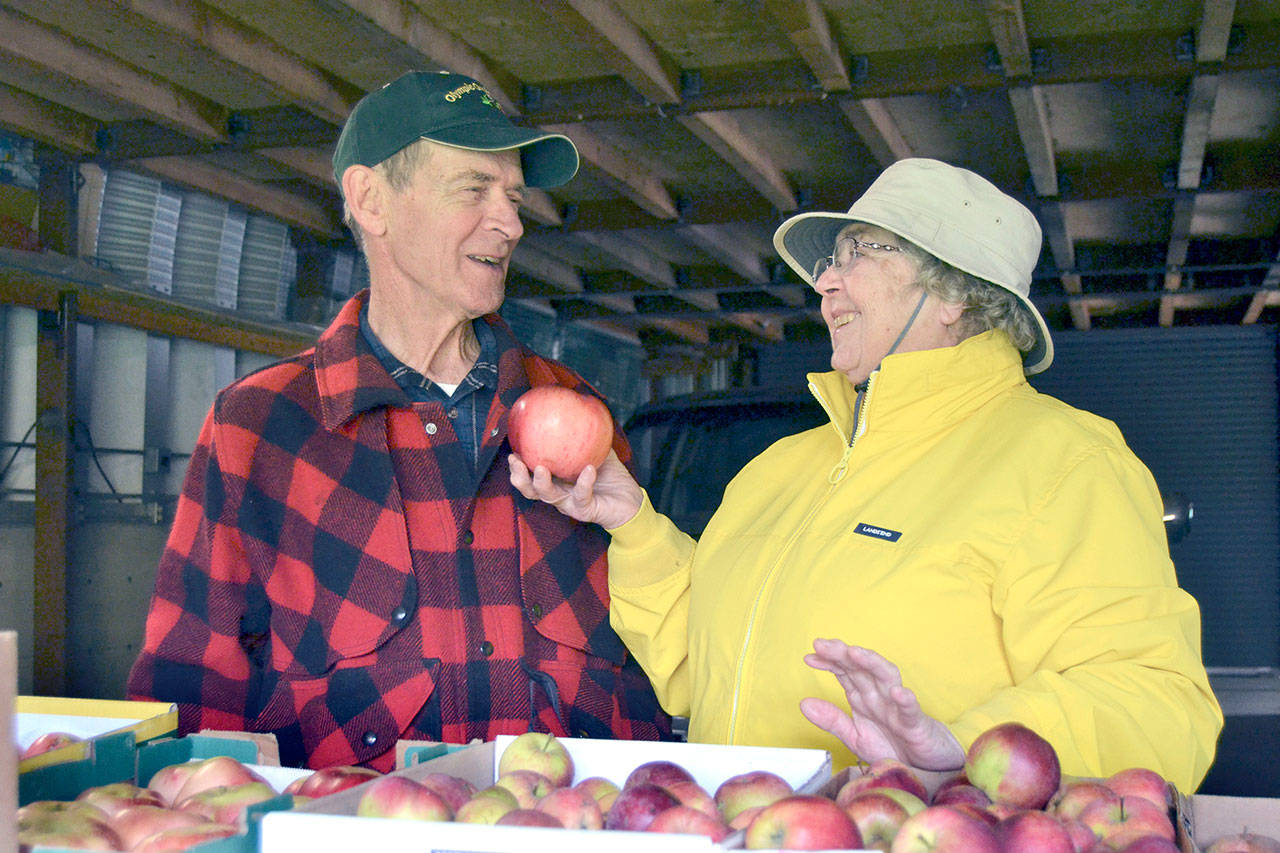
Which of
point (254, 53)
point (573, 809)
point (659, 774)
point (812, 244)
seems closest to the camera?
point (573, 809)

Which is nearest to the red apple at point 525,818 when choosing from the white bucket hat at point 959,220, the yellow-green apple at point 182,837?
the yellow-green apple at point 182,837

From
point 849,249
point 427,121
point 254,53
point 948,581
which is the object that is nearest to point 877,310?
point 849,249

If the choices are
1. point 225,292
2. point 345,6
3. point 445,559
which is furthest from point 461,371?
point 225,292

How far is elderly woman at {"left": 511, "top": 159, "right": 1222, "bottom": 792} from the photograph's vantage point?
1.68 metres

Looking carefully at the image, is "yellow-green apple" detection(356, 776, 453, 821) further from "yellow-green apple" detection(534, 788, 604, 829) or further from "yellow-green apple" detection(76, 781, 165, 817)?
"yellow-green apple" detection(76, 781, 165, 817)

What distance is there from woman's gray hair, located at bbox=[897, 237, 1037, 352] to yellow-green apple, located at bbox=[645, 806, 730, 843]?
1248 millimetres

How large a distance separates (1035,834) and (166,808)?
1009 millimetres

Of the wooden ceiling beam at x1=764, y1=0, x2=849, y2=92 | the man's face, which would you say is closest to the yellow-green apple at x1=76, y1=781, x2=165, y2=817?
the man's face

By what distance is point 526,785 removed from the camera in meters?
1.43

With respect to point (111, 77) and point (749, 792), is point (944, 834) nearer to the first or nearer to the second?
point (749, 792)

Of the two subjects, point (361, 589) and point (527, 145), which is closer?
point (361, 589)

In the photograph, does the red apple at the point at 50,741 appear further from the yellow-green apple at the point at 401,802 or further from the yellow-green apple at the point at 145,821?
the yellow-green apple at the point at 401,802

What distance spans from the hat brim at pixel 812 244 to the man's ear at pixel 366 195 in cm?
85

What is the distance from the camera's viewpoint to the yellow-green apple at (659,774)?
56.0 inches
